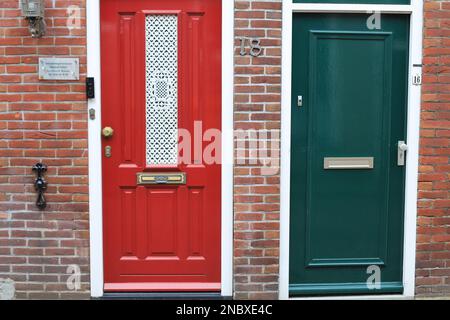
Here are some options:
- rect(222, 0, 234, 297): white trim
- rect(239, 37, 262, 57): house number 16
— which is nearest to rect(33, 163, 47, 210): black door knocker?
rect(222, 0, 234, 297): white trim

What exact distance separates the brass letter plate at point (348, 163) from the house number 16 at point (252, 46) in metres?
1.06

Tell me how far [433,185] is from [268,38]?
1.84 m

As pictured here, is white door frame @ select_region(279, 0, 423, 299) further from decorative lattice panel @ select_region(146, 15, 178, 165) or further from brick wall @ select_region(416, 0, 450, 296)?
decorative lattice panel @ select_region(146, 15, 178, 165)

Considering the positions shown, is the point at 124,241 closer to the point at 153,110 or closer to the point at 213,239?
the point at 213,239

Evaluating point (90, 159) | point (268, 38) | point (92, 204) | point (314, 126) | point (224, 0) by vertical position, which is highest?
point (224, 0)

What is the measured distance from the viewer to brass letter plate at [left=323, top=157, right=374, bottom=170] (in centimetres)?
405

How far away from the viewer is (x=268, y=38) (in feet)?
12.6

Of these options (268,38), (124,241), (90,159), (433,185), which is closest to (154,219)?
(124,241)

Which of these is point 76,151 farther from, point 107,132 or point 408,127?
point 408,127

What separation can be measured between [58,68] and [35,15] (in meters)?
0.42

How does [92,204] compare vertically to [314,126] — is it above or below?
below

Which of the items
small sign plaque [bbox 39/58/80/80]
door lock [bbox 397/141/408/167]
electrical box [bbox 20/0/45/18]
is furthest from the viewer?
door lock [bbox 397/141/408/167]

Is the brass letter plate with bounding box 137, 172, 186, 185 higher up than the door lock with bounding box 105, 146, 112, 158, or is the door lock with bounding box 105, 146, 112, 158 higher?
the door lock with bounding box 105, 146, 112, 158

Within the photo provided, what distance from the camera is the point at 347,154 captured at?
405 cm
